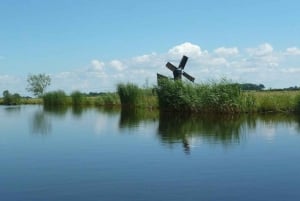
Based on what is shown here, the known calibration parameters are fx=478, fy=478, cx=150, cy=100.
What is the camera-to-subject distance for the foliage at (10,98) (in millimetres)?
95000

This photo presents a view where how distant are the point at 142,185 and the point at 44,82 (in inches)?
3612

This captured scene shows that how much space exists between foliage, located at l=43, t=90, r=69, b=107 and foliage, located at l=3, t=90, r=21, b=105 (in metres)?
16.4

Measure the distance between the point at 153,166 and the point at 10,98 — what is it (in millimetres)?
86192

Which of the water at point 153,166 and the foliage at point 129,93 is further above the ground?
the foliage at point 129,93

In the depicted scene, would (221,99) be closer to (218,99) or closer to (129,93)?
(218,99)

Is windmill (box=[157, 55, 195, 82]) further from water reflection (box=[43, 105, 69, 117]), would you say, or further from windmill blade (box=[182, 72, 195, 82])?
water reflection (box=[43, 105, 69, 117])

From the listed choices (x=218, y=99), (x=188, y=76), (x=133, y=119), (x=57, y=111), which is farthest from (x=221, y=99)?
(x=57, y=111)

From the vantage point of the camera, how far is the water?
1027cm

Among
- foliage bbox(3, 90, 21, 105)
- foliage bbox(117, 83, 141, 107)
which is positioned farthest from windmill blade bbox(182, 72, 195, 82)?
foliage bbox(3, 90, 21, 105)

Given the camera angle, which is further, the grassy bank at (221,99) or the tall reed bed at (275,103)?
the tall reed bed at (275,103)

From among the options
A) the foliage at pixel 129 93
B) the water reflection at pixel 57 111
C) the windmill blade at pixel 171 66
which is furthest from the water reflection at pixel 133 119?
the foliage at pixel 129 93

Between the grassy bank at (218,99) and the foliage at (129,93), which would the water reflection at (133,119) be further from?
the foliage at (129,93)

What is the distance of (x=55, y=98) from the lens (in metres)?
79.1

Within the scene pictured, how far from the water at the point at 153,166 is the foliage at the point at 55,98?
56.2 meters
